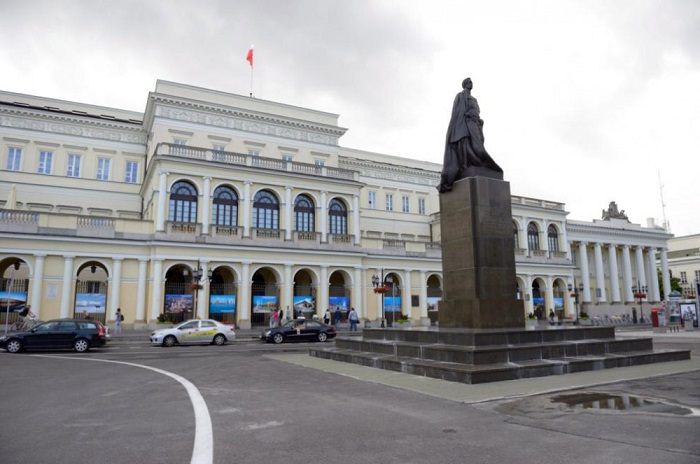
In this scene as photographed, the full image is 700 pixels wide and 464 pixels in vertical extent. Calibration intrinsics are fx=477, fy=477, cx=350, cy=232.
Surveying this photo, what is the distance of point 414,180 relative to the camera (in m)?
58.0

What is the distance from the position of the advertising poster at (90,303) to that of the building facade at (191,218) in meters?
0.07

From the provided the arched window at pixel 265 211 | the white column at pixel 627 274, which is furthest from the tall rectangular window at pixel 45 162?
the white column at pixel 627 274

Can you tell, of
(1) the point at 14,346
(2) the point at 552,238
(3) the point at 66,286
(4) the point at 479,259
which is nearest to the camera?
(4) the point at 479,259

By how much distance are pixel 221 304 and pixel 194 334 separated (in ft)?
34.1

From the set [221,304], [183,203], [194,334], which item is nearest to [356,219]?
[221,304]

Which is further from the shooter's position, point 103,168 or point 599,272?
point 599,272

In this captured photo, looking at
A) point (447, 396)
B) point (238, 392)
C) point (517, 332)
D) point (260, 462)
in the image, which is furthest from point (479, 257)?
point (260, 462)

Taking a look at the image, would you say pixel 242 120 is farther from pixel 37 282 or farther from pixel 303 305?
pixel 37 282

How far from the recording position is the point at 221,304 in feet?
116

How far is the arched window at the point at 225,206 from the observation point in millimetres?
37188

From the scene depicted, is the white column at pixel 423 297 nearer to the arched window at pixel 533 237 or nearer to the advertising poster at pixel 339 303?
the advertising poster at pixel 339 303

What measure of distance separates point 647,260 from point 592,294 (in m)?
13.2

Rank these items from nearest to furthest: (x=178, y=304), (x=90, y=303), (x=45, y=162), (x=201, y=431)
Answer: (x=201, y=431) → (x=90, y=303) → (x=178, y=304) → (x=45, y=162)

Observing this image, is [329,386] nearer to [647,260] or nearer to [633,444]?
[633,444]
